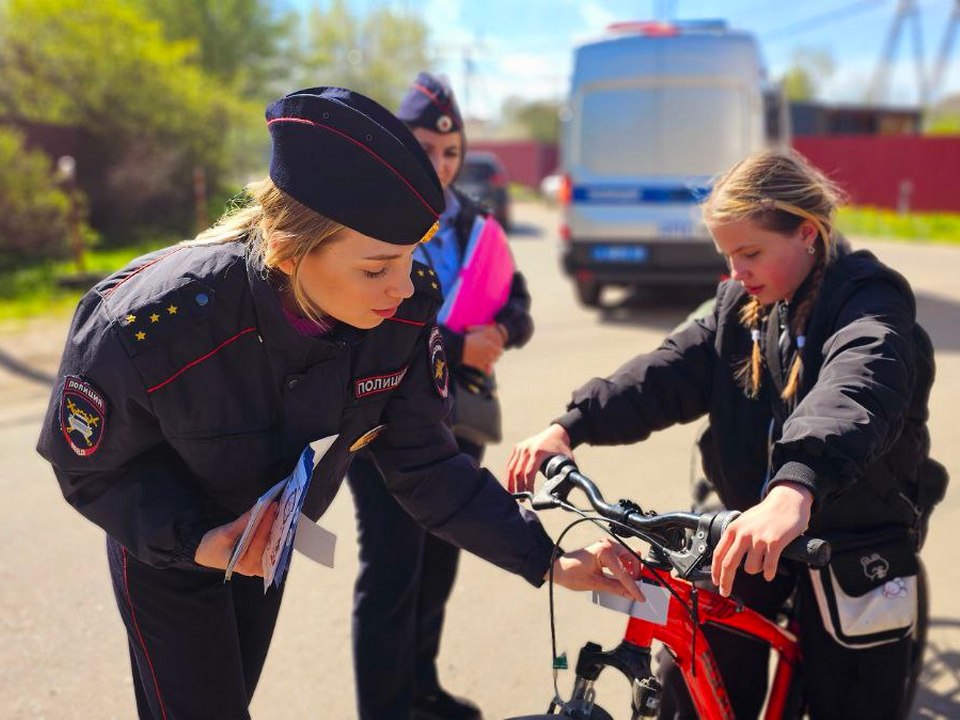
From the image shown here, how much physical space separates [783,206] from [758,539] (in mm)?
884

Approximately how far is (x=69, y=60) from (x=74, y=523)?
14523 mm

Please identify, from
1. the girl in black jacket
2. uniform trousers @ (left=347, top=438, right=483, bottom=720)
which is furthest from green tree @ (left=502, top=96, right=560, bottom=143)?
the girl in black jacket

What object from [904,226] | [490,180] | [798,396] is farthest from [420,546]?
[904,226]

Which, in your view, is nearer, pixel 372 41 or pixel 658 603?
pixel 658 603

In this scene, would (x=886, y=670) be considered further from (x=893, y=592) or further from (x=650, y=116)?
(x=650, y=116)

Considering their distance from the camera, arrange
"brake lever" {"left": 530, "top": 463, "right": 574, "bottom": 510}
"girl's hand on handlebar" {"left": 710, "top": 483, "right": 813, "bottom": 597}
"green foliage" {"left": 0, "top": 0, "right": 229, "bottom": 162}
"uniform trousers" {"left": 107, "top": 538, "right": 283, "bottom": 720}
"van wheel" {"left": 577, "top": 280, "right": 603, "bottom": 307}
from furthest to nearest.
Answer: "green foliage" {"left": 0, "top": 0, "right": 229, "bottom": 162}, "van wheel" {"left": 577, "top": 280, "right": 603, "bottom": 307}, "brake lever" {"left": 530, "top": 463, "right": 574, "bottom": 510}, "uniform trousers" {"left": 107, "top": 538, "right": 283, "bottom": 720}, "girl's hand on handlebar" {"left": 710, "top": 483, "right": 813, "bottom": 597}

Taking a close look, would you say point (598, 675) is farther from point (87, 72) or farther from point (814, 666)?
point (87, 72)

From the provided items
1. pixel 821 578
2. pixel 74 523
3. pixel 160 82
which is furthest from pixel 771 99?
pixel 160 82

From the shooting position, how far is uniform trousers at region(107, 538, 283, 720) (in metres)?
1.96

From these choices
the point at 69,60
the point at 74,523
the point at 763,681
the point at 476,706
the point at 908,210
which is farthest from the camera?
the point at 908,210

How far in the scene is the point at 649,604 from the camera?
197 cm

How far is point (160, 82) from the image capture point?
701 inches

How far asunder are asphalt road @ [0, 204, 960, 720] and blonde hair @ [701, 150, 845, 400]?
140 centimetres

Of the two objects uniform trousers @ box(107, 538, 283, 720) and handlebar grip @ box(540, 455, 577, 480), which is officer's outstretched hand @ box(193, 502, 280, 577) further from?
handlebar grip @ box(540, 455, 577, 480)
